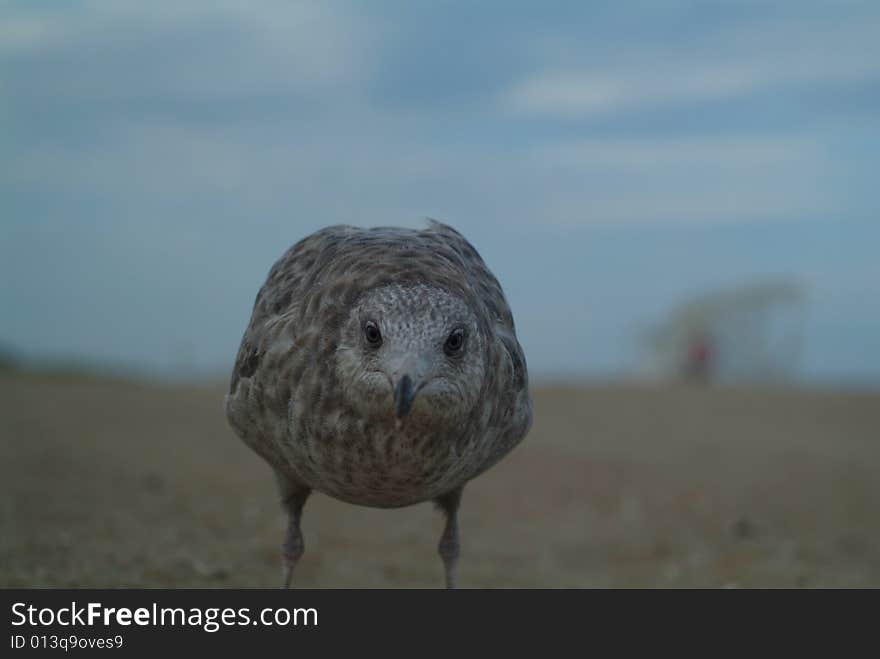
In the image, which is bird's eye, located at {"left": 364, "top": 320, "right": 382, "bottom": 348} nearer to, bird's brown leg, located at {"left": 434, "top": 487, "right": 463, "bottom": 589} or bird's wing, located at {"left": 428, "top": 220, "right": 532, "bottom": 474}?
bird's wing, located at {"left": 428, "top": 220, "right": 532, "bottom": 474}

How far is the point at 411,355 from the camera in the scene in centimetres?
433

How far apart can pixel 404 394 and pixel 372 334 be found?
0.39 metres

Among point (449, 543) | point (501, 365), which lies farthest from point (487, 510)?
point (501, 365)

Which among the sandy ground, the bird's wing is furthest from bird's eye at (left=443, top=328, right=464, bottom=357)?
the sandy ground

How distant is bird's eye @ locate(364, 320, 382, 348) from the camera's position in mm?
4496

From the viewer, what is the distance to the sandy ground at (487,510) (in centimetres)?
802

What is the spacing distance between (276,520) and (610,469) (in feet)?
12.6

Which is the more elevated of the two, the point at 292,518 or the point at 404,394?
the point at 292,518

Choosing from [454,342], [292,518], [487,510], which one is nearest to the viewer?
[454,342]

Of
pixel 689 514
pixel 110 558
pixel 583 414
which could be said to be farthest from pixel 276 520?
pixel 583 414

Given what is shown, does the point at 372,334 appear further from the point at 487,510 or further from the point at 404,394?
the point at 487,510

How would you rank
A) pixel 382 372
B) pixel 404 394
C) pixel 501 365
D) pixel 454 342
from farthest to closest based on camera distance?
pixel 501 365 → pixel 454 342 → pixel 382 372 → pixel 404 394
